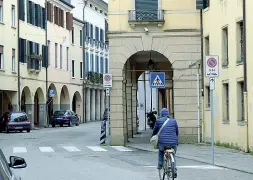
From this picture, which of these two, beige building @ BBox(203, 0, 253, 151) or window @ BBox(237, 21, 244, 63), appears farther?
window @ BBox(237, 21, 244, 63)

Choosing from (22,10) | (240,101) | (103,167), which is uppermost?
(22,10)

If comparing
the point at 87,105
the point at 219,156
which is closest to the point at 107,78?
the point at 219,156

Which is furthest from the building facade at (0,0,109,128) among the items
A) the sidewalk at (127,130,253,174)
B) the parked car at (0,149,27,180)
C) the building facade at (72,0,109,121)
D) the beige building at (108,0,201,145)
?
the parked car at (0,149,27,180)

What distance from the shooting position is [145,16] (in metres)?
28.0

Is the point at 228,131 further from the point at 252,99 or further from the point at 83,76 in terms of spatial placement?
the point at 83,76

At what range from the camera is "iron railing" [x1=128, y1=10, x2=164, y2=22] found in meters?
28.0

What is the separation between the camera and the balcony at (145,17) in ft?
91.6

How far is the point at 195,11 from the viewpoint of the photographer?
1109 inches

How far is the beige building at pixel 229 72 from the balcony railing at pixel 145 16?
6.25ft

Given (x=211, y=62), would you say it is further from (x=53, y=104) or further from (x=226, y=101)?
(x=53, y=104)

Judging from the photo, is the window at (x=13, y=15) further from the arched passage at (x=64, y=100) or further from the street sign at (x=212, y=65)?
the street sign at (x=212, y=65)

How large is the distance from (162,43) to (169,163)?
14.5 m

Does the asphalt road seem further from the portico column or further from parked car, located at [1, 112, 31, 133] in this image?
the portico column

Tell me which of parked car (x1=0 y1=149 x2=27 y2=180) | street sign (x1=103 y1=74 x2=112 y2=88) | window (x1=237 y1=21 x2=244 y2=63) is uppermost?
window (x1=237 y1=21 x2=244 y2=63)
